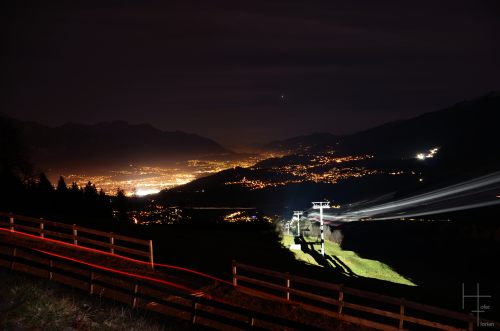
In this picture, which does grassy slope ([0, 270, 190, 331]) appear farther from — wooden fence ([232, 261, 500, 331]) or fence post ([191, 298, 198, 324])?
wooden fence ([232, 261, 500, 331])

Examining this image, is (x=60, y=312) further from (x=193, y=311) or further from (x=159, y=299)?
(x=193, y=311)

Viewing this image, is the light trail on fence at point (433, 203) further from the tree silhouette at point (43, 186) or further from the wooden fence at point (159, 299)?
the wooden fence at point (159, 299)

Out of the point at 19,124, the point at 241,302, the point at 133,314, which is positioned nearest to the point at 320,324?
the point at 241,302

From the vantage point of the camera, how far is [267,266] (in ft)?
94.4

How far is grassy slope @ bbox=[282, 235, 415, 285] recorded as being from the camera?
3591 centimetres

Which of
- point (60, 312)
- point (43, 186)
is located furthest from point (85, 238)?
point (43, 186)

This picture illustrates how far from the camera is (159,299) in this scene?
12.3 m

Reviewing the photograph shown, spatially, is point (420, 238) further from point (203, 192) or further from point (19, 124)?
point (203, 192)

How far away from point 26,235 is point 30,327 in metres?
14.1

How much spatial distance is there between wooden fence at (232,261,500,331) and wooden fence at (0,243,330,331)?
5.21 ft

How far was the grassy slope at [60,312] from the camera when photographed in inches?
433

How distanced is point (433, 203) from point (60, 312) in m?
86.3

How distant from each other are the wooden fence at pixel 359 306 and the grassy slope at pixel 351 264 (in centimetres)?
1523

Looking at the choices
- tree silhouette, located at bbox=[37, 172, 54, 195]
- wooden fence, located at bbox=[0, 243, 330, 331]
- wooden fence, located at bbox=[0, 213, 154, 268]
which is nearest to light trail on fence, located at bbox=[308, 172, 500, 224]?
tree silhouette, located at bbox=[37, 172, 54, 195]
